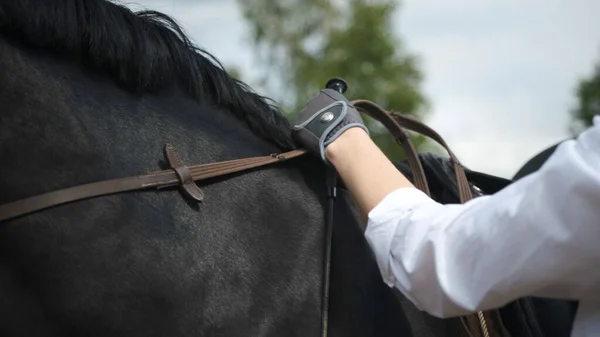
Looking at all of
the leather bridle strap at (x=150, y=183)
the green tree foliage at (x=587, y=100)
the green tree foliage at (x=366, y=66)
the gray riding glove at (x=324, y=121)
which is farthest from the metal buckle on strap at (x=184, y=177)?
the green tree foliage at (x=587, y=100)

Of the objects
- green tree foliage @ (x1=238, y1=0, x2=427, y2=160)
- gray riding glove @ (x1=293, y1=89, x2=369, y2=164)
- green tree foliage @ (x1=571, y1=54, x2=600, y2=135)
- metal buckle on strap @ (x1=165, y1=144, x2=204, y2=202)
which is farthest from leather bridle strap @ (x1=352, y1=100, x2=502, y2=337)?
green tree foliage @ (x1=571, y1=54, x2=600, y2=135)

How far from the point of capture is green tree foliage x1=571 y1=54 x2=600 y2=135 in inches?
1443

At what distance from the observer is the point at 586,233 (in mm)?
1838

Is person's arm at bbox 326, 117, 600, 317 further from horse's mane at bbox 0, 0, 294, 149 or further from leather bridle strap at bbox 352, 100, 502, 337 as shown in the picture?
horse's mane at bbox 0, 0, 294, 149

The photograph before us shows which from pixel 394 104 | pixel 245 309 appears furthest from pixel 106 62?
pixel 394 104

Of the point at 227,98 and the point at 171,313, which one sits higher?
the point at 227,98

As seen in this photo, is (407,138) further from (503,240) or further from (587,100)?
(587,100)

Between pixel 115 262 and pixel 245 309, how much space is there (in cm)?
37

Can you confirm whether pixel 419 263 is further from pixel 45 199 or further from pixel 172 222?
pixel 45 199

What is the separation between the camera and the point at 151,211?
8.00ft

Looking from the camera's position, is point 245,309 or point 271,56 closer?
point 245,309

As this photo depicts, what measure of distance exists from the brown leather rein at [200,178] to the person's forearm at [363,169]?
8.0 inches

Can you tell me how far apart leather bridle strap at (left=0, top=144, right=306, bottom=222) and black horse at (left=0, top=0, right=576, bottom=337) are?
0.02 meters

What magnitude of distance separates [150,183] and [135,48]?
39cm
